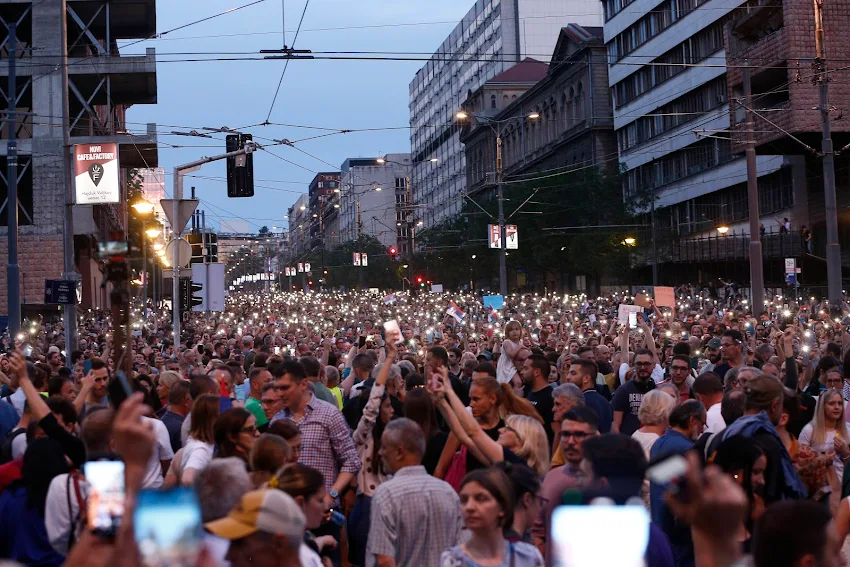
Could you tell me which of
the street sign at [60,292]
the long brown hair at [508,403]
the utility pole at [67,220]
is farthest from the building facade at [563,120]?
the long brown hair at [508,403]

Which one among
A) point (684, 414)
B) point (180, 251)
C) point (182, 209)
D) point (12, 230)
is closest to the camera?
point (684, 414)

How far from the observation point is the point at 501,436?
23.3 ft

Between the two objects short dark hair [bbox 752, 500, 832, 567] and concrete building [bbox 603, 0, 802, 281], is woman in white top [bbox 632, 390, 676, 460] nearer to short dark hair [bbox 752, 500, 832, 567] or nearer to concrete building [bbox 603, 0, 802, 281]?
short dark hair [bbox 752, 500, 832, 567]

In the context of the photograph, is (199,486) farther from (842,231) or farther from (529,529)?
(842,231)

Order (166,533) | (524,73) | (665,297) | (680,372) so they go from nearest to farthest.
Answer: (166,533) < (680,372) < (665,297) < (524,73)

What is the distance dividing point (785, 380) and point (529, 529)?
6.23 m

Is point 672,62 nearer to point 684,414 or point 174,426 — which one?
point 174,426

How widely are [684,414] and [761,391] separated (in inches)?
29.4

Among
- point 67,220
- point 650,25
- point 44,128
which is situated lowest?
point 67,220

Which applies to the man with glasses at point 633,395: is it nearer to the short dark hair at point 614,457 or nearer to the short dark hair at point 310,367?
the short dark hair at point 310,367

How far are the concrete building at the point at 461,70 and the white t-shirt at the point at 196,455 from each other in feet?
281

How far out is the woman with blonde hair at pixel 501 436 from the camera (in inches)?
271

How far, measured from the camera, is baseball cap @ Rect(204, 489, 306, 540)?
11.6 feet

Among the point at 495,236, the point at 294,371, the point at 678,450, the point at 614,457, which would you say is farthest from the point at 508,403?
the point at 495,236
